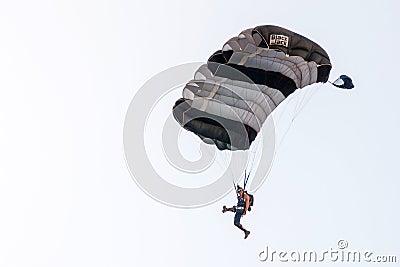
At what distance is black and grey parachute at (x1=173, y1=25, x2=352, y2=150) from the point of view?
20516 mm

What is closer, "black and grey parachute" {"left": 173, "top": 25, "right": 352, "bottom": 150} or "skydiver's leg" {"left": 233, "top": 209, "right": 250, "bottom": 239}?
"black and grey parachute" {"left": 173, "top": 25, "right": 352, "bottom": 150}

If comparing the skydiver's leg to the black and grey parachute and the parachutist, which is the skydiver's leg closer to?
the parachutist

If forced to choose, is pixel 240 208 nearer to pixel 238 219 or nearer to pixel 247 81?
pixel 238 219

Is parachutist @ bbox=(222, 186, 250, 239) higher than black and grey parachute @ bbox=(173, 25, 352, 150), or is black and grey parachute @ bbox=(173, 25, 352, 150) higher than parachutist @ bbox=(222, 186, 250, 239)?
black and grey parachute @ bbox=(173, 25, 352, 150)

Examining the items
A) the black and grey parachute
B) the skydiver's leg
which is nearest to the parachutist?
the skydiver's leg

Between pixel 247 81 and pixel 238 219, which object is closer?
pixel 238 219

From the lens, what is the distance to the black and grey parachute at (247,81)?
20.5m

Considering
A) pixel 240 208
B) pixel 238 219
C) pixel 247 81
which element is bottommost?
pixel 238 219

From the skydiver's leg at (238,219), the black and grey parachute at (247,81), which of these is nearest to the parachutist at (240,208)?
the skydiver's leg at (238,219)

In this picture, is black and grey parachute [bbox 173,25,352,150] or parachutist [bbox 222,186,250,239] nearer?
black and grey parachute [bbox 173,25,352,150]

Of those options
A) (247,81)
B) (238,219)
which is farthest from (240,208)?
(247,81)

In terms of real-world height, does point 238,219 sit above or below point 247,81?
below

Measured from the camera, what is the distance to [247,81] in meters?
21.0

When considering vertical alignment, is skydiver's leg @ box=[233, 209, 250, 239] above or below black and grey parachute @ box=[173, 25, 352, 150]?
below
